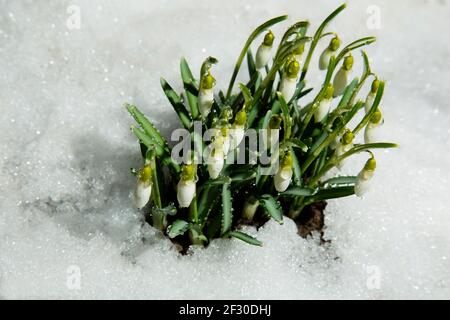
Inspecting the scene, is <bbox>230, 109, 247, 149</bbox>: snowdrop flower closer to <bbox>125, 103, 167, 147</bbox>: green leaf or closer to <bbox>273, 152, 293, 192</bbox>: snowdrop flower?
<bbox>273, 152, 293, 192</bbox>: snowdrop flower

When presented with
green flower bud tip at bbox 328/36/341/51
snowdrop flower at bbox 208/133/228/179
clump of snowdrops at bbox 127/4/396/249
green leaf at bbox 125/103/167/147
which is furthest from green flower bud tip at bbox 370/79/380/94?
green leaf at bbox 125/103/167/147

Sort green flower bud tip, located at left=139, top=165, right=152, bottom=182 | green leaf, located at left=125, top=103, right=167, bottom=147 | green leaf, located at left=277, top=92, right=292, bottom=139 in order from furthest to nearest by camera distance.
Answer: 1. green leaf, located at left=125, top=103, right=167, bottom=147
2. green leaf, located at left=277, top=92, right=292, bottom=139
3. green flower bud tip, located at left=139, top=165, right=152, bottom=182

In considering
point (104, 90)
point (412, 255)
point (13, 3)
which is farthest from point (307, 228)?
point (13, 3)

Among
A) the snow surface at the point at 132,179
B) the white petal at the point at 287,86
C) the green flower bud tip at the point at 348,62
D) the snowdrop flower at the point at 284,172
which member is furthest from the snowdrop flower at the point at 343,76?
the snow surface at the point at 132,179

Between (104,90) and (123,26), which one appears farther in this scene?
(123,26)

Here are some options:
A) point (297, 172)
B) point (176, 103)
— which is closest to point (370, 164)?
point (297, 172)

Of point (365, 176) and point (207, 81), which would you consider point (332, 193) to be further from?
point (207, 81)

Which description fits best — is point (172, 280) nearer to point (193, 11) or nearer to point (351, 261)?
point (351, 261)
